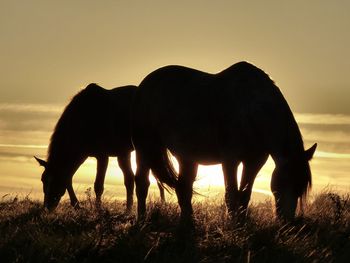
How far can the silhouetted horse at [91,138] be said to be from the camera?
14.8 metres

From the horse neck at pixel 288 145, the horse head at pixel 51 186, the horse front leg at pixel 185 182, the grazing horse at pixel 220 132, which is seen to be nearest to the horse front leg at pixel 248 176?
the grazing horse at pixel 220 132

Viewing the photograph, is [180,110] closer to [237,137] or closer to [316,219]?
[237,137]

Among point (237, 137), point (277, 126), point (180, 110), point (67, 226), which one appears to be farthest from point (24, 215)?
point (277, 126)

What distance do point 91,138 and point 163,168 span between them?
4.03 m

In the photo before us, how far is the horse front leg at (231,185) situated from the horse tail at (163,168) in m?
1.93

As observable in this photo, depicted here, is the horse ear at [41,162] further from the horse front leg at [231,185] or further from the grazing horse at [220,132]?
the horse front leg at [231,185]

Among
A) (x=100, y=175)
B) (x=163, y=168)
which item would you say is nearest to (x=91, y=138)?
(x=100, y=175)

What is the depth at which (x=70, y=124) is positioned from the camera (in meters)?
15.0

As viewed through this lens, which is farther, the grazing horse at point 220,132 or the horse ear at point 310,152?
the grazing horse at point 220,132

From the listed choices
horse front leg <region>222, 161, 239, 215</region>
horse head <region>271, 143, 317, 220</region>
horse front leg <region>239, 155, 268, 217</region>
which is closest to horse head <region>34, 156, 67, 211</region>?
horse front leg <region>239, 155, 268, 217</region>

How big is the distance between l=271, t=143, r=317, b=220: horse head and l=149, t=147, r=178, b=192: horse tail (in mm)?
3195

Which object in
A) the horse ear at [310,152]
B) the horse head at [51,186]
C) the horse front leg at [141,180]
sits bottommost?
the horse head at [51,186]

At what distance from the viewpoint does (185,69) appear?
11.6 metres

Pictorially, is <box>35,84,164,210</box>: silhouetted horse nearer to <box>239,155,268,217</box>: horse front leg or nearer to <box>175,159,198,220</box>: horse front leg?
<box>175,159,198,220</box>: horse front leg
